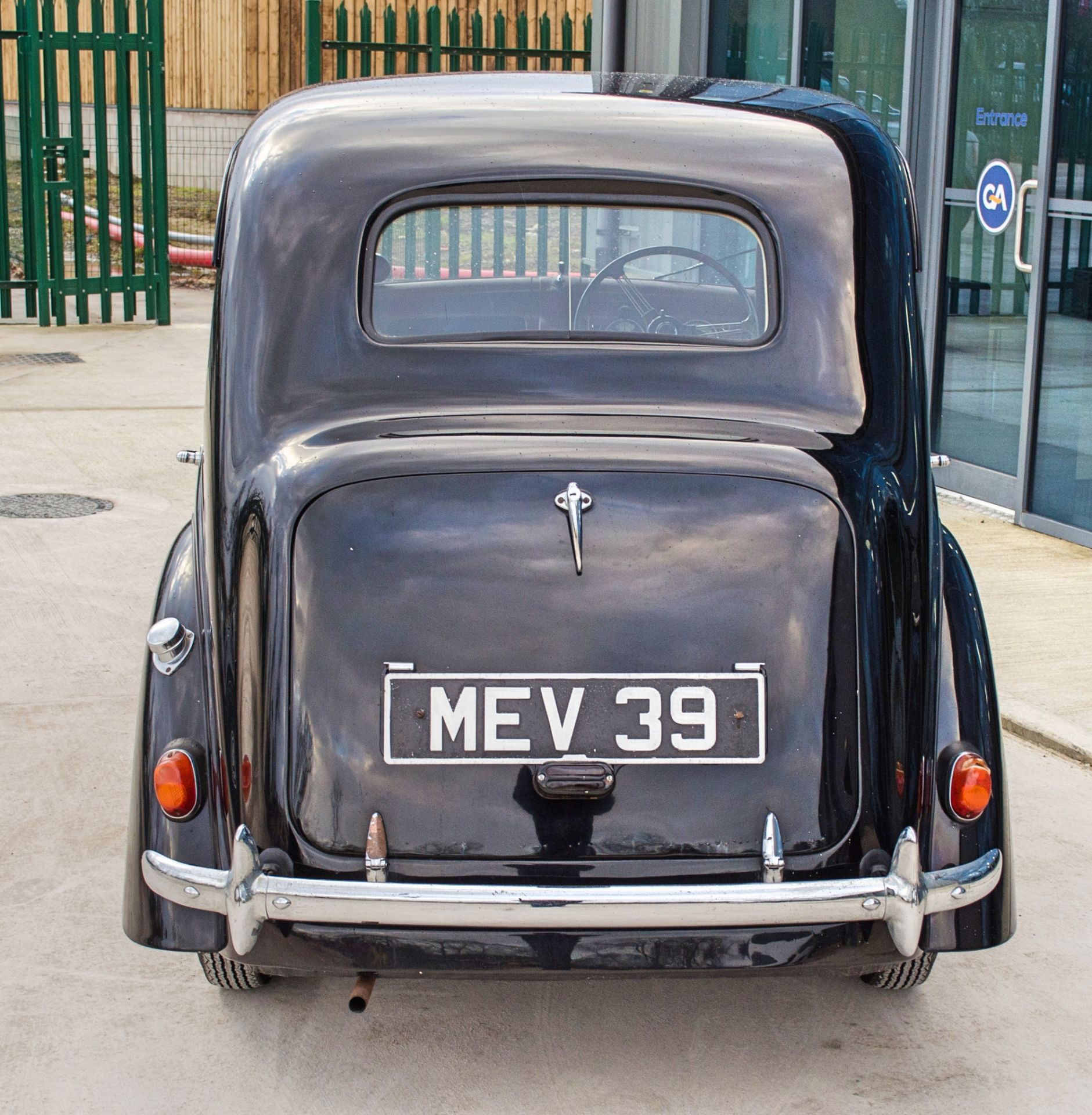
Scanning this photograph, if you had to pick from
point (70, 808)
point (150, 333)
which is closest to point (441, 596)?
point (70, 808)

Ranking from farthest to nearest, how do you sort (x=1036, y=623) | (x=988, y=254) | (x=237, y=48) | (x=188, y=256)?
1. (x=237, y=48)
2. (x=188, y=256)
3. (x=988, y=254)
4. (x=1036, y=623)

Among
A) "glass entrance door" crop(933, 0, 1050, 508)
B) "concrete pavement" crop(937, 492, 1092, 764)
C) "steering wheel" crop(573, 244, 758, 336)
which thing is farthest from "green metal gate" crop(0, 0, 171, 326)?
"steering wheel" crop(573, 244, 758, 336)

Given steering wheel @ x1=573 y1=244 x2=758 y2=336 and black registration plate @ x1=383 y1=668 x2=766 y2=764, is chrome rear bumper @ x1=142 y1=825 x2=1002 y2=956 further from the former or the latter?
steering wheel @ x1=573 y1=244 x2=758 y2=336

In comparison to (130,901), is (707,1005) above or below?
below

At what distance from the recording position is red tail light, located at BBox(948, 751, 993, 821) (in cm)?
289

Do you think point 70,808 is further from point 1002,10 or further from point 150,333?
point 150,333

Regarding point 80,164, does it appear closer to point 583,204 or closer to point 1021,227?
point 1021,227

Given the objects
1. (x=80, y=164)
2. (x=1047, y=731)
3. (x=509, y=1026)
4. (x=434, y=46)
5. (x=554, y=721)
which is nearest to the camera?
(x=554, y=721)

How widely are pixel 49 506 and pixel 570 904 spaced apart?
18.8 ft

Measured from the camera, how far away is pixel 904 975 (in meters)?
3.34

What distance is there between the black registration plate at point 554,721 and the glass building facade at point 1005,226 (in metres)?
4.72

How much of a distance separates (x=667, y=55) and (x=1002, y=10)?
12.6 ft

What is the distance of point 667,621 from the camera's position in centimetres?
279

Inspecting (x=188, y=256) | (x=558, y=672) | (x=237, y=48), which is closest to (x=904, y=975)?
(x=558, y=672)
